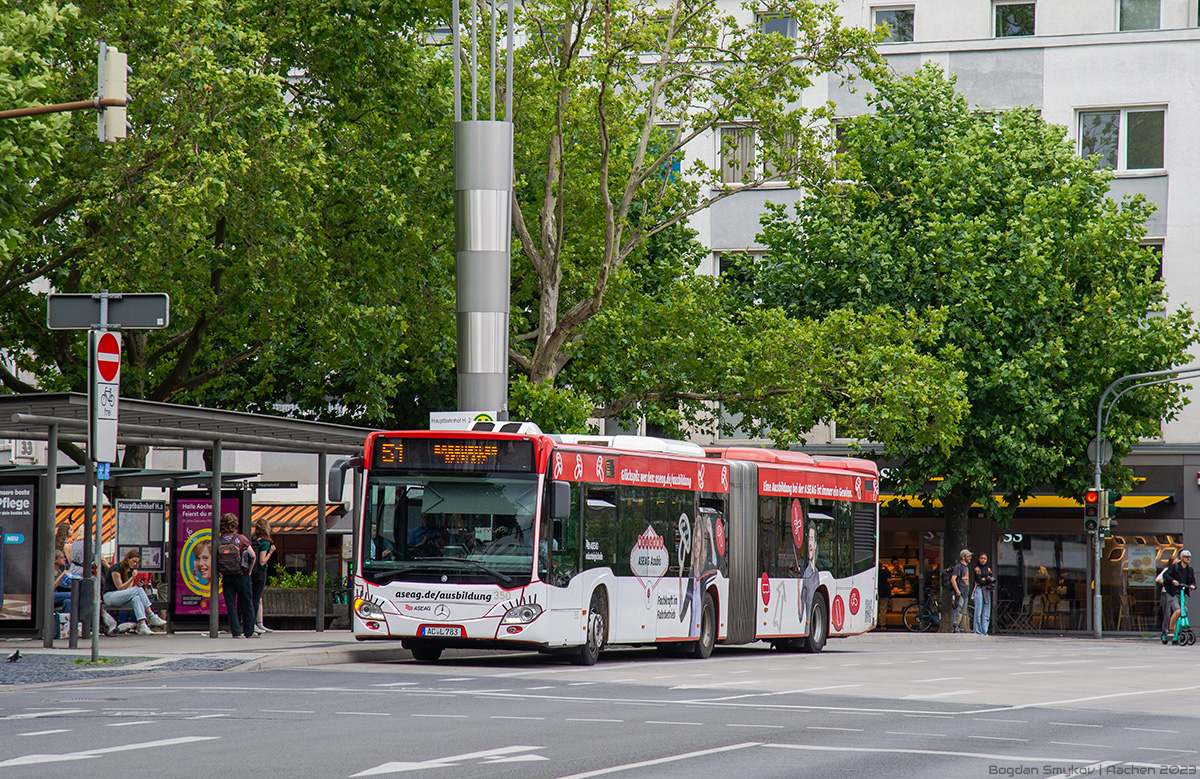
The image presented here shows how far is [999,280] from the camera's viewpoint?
37781 millimetres

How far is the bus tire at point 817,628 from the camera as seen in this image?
26219mm

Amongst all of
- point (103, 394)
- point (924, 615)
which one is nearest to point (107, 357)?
point (103, 394)

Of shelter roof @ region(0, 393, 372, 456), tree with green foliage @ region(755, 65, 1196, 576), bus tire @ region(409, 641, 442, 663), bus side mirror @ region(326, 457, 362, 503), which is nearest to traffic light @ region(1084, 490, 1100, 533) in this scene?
tree with green foliage @ region(755, 65, 1196, 576)

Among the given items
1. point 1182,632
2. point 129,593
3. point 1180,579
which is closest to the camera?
point 129,593

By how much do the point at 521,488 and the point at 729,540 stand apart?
5150mm

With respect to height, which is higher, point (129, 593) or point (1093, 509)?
point (1093, 509)

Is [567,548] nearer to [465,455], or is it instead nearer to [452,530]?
[452,530]

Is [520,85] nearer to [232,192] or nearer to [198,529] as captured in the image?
[232,192]

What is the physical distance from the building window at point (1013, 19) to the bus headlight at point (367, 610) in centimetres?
2976

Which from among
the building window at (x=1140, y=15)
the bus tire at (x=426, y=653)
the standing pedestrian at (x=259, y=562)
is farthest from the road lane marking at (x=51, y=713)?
the building window at (x=1140, y=15)

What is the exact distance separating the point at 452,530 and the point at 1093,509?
69.8ft

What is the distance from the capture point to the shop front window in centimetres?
4225

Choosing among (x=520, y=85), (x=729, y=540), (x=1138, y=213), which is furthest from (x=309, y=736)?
(x=1138, y=213)

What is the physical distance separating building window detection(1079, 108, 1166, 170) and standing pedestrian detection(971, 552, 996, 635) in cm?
1150
